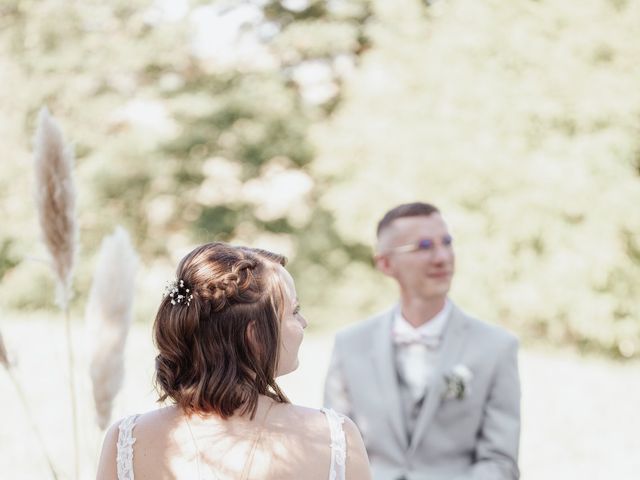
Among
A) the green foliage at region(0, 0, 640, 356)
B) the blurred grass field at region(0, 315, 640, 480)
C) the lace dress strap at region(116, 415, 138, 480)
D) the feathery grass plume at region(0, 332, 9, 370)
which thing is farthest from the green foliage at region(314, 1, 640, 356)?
the lace dress strap at region(116, 415, 138, 480)

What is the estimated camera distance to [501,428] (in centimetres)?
286

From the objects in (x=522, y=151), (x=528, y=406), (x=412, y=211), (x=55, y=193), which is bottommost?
(x=528, y=406)

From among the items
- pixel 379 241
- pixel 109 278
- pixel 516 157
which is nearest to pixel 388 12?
pixel 516 157

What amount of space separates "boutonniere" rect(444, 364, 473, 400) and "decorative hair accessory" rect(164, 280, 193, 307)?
137cm

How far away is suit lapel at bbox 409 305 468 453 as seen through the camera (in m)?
2.93

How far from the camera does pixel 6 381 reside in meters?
9.34

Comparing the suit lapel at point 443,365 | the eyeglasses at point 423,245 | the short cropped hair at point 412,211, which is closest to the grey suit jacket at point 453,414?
the suit lapel at point 443,365

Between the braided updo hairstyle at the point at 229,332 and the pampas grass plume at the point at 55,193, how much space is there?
0.49 m

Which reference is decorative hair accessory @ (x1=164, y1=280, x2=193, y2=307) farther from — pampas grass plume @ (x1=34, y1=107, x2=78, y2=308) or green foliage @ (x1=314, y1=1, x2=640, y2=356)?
green foliage @ (x1=314, y1=1, x2=640, y2=356)

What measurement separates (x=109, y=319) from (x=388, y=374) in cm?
114

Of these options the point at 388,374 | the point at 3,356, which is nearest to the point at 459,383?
the point at 388,374

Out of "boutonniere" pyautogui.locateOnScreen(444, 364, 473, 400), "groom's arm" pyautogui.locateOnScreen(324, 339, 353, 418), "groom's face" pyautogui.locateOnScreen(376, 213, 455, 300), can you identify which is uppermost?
"groom's face" pyautogui.locateOnScreen(376, 213, 455, 300)

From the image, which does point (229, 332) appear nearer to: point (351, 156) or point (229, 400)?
point (229, 400)

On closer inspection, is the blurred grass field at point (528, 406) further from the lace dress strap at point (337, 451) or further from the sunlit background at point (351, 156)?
the lace dress strap at point (337, 451)
